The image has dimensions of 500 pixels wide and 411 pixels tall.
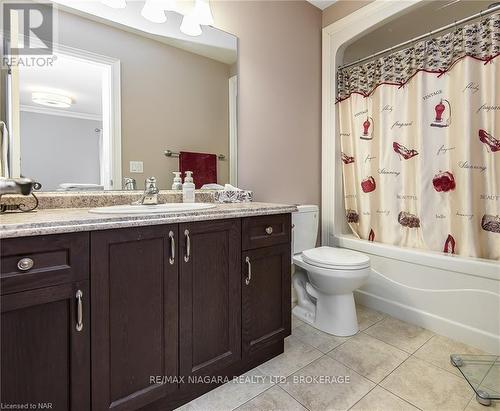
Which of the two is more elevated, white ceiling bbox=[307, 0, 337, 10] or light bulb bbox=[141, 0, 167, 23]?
white ceiling bbox=[307, 0, 337, 10]

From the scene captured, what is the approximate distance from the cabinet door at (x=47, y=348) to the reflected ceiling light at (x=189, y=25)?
1545mm

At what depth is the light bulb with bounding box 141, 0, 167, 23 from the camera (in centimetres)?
155

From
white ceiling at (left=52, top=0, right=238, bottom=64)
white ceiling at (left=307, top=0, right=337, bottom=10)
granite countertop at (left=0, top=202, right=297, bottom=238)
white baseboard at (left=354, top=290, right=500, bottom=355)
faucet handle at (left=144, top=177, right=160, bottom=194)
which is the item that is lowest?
white baseboard at (left=354, top=290, right=500, bottom=355)

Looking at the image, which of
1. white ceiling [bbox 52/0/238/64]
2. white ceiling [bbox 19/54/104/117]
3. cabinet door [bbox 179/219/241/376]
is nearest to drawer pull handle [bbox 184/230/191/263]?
cabinet door [bbox 179/219/241/376]

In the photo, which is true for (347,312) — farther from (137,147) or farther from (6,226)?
(6,226)

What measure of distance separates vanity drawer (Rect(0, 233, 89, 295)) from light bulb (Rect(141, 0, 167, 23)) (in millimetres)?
1325

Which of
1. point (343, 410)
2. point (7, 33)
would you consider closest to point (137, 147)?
point (7, 33)

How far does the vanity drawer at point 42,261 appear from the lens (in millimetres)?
804

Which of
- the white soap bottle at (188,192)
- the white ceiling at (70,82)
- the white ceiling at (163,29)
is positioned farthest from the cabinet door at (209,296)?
the white ceiling at (163,29)

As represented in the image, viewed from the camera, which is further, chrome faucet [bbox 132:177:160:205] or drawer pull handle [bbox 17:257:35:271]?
chrome faucet [bbox 132:177:160:205]

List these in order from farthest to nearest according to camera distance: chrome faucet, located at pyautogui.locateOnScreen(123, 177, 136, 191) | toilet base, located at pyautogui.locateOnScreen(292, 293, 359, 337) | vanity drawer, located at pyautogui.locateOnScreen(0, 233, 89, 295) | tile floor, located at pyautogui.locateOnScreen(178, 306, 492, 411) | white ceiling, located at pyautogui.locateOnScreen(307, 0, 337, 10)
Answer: white ceiling, located at pyautogui.locateOnScreen(307, 0, 337, 10) → toilet base, located at pyautogui.locateOnScreen(292, 293, 359, 337) → chrome faucet, located at pyautogui.locateOnScreen(123, 177, 136, 191) → tile floor, located at pyautogui.locateOnScreen(178, 306, 492, 411) → vanity drawer, located at pyautogui.locateOnScreen(0, 233, 89, 295)

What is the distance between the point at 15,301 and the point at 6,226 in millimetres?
225

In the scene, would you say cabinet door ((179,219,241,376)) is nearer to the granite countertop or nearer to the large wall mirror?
the granite countertop

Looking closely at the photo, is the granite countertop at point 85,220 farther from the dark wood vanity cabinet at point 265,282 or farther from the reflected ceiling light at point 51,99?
the reflected ceiling light at point 51,99
